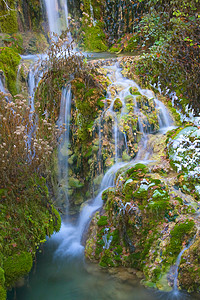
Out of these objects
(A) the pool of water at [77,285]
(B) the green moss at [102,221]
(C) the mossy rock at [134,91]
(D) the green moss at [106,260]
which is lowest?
(A) the pool of water at [77,285]

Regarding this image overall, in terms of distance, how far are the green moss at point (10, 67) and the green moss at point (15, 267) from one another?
4743 millimetres

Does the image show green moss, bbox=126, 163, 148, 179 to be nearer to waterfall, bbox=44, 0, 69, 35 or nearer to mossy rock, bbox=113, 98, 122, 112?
mossy rock, bbox=113, 98, 122, 112

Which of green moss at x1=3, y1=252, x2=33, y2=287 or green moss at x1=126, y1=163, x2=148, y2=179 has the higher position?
green moss at x1=126, y1=163, x2=148, y2=179

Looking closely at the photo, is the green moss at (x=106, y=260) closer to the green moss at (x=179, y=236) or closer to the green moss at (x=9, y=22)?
the green moss at (x=179, y=236)

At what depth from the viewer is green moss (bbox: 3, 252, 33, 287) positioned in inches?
158

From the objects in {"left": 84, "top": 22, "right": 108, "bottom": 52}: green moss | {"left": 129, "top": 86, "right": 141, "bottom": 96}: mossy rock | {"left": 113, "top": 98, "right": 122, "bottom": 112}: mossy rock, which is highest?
{"left": 84, "top": 22, "right": 108, "bottom": 52}: green moss

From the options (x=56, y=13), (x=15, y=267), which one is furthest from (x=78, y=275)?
(x=56, y=13)

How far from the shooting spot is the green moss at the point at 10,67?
24.4 ft

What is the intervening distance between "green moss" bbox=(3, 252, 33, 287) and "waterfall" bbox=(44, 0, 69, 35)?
9.62 metres

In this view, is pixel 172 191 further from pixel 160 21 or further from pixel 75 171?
pixel 160 21

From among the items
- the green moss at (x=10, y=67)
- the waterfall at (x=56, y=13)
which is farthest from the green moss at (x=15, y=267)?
the waterfall at (x=56, y=13)

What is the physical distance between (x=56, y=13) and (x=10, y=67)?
5141 millimetres

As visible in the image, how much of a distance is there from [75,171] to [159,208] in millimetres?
2868

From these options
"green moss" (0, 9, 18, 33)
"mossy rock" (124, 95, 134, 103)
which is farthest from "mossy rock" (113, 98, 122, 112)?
"green moss" (0, 9, 18, 33)
